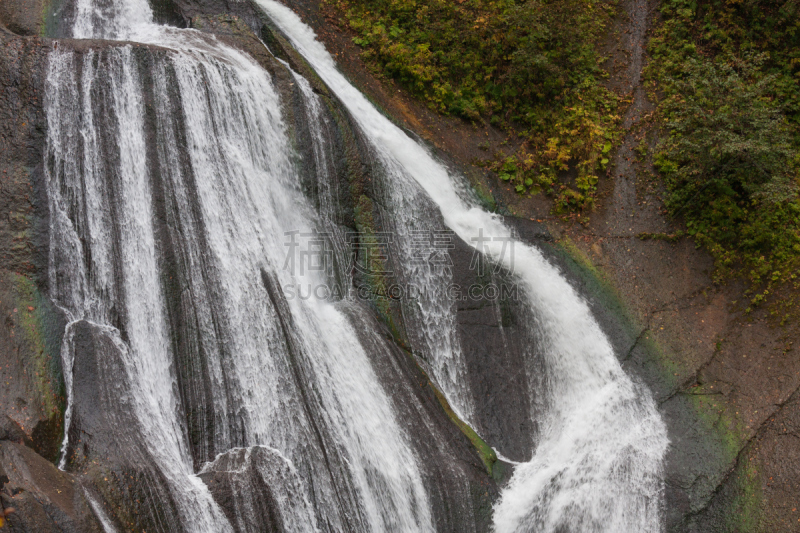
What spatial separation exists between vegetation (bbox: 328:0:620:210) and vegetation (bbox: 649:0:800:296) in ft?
4.56

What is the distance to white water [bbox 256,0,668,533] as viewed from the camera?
7008mm

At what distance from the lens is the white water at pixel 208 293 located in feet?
20.2

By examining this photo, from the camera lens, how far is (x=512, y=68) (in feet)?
36.8

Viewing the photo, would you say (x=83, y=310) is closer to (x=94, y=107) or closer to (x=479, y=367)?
(x=94, y=107)

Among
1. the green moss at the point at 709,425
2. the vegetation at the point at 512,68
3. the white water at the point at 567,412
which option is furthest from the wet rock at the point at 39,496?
the vegetation at the point at 512,68

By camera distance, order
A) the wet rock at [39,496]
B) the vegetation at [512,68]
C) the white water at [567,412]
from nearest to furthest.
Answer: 1. the wet rock at [39,496]
2. the white water at [567,412]
3. the vegetation at [512,68]

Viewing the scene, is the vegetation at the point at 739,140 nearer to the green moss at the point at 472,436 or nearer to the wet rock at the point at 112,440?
the green moss at the point at 472,436

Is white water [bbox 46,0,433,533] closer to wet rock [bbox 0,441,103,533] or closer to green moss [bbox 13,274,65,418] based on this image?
green moss [bbox 13,274,65,418]

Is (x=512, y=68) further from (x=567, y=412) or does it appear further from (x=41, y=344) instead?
(x=41, y=344)

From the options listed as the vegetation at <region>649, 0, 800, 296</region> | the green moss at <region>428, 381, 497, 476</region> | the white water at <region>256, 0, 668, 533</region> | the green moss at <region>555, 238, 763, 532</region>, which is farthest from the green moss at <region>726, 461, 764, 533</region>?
the green moss at <region>428, 381, 497, 476</region>

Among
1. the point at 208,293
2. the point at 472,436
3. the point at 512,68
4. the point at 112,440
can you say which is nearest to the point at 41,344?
the point at 112,440

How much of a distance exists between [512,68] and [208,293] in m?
8.05

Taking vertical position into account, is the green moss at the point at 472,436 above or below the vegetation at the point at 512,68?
below

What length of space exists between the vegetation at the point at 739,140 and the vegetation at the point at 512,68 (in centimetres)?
139
